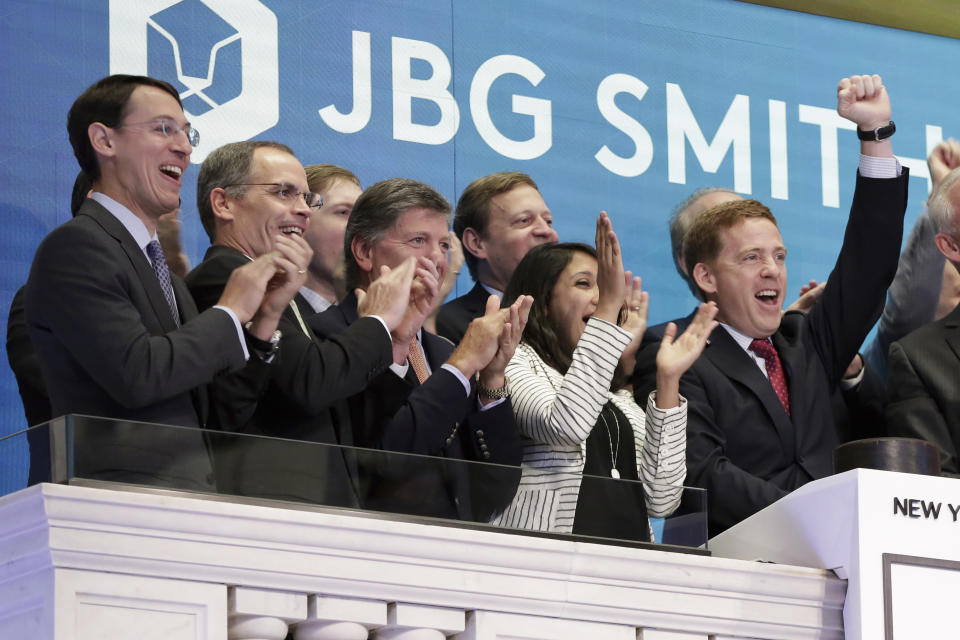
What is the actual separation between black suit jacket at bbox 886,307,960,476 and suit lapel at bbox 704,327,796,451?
226mm

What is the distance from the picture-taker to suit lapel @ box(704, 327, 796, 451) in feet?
11.1

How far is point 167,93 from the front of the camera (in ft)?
9.36

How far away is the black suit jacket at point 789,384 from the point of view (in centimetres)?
320

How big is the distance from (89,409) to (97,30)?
197 cm

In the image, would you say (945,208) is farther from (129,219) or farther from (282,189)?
(129,219)

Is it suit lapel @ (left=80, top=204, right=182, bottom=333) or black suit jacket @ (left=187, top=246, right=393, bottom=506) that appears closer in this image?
black suit jacket @ (left=187, top=246, right=393, bottom=506)

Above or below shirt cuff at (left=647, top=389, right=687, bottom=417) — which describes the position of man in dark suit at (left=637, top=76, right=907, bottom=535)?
above

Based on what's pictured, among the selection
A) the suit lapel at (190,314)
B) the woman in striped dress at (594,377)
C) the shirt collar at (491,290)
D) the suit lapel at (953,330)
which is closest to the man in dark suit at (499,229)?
the shirt collar at (491,290)

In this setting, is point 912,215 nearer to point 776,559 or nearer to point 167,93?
point 776,559

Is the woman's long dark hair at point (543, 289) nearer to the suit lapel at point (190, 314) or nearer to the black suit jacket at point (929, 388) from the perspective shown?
the black suit jacket at point (929, 388)

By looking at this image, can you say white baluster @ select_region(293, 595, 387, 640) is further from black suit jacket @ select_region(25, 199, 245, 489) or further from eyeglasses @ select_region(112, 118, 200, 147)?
eyeglasses @ select_region(112, 118, 200, 147)

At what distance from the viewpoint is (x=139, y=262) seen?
8.55 ft

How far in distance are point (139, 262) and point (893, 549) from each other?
134 cm

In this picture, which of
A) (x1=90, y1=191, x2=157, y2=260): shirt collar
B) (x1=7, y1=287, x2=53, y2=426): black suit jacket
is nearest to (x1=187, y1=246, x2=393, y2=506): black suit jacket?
(x1=90, y1=191, x2=157, y2=260): shirt collar
